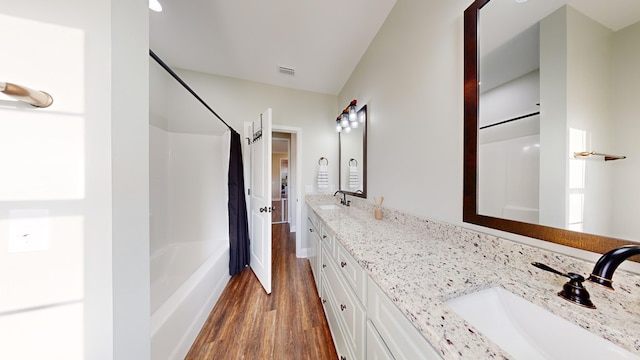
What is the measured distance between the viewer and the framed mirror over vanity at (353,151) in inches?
79.0

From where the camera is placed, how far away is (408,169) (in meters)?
1.32

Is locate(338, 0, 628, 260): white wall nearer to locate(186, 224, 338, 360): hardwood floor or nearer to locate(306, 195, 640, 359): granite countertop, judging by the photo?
locate(306, 195, 640, 359): granite countertop

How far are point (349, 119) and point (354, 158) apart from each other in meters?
0.49

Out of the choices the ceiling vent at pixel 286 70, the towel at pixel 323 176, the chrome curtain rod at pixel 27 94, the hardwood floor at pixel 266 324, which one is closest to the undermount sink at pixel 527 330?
the hardwood floor at pixel 266 324

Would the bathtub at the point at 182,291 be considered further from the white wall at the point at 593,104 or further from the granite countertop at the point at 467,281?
the white wall at the point at 593,104

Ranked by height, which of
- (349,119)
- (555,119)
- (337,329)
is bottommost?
(337,329)

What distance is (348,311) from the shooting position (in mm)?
979

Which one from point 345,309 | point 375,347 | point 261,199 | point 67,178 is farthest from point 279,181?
point 375,347

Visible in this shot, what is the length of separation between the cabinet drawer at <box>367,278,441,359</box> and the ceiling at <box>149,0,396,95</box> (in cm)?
202

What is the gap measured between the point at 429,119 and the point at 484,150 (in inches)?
15.4

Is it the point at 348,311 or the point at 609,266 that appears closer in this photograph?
the point at 609,266

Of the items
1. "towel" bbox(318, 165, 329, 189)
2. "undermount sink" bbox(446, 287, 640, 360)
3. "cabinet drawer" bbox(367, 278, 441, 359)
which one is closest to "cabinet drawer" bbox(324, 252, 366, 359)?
"cabinet drawer" bbox(367, 278, 441, 359)

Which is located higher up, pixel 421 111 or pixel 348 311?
pixel 421 111

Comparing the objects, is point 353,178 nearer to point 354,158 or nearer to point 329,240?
point 354,158
